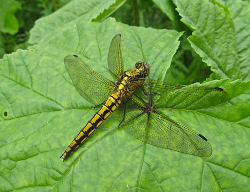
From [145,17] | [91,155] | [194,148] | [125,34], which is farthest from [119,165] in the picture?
[145,17]

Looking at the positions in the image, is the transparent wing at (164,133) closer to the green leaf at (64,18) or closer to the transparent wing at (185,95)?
the transparent wing at (185,95)

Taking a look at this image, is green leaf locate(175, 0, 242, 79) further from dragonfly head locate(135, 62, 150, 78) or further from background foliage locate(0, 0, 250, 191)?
dragonfly head locate(135, 62, 150, 78)

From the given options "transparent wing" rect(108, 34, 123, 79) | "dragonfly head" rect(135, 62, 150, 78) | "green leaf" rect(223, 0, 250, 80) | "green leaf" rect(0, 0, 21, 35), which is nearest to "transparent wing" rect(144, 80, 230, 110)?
"dragonfly head" rect(135, 62, 150, 78)

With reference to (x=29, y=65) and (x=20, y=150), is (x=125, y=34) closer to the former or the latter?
(x=29, y=65)

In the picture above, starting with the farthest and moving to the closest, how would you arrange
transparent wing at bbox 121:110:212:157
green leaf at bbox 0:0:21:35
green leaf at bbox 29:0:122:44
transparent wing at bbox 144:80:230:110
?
1. green leaf at bbox 0:0:21:35
2. green leaf at bbox 29:0:122:44
3. transparent wing at bbox 144:80:230:110
4. transparent wing at bbox 121:110:212:157

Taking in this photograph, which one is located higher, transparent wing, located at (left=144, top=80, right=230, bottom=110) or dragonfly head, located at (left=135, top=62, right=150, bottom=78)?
dragonfly head, located at (left=135, top=62, right=150, bottom=78)

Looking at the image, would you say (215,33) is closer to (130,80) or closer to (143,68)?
(143,68)

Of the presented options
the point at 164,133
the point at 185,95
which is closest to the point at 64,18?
the point at 185,95

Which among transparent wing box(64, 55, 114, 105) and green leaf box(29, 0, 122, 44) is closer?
transparent wing box(64, 55, 114, 105)

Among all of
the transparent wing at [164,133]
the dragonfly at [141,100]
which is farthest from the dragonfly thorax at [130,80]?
the transparent wing at [164,133]
